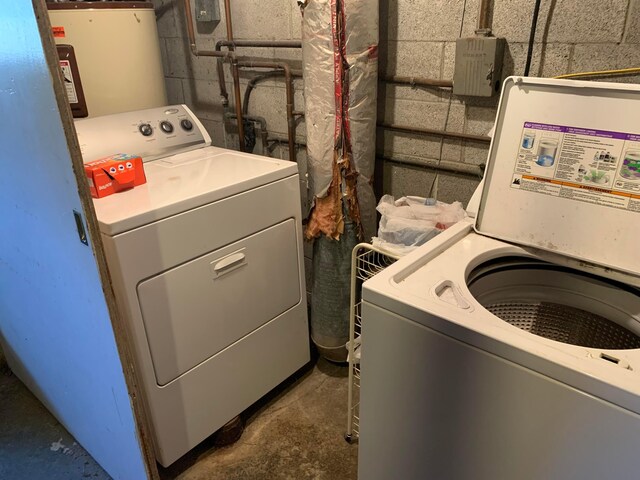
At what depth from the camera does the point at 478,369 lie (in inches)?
36.6

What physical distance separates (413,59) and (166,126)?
99 cm

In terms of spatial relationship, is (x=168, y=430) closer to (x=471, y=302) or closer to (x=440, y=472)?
(x=440, y=472)

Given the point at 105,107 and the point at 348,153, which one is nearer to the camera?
the point at 348,153

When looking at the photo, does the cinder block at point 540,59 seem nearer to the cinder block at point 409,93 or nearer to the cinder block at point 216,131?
the cinder block at point 409,93

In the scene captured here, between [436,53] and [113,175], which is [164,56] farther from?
[436,53]

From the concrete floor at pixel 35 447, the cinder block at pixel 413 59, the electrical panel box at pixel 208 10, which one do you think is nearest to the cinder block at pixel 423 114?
the cinder block at pixel 413 59

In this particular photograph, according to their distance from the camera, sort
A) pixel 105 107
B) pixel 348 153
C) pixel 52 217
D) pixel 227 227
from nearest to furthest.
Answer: pixel 52 217, pixel 227 227, pixel 348 153, pixel 105 107

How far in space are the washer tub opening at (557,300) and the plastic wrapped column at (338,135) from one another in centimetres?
68

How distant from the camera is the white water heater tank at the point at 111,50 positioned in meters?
1.84

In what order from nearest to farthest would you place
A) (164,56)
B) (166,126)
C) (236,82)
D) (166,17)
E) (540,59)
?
(540,59)
(166,126)
(236,82)
(166,17)
(164,56)

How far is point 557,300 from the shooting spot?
1.30m

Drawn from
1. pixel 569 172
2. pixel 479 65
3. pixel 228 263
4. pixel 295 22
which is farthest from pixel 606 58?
pixel 228 263

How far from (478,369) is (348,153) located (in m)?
1.02

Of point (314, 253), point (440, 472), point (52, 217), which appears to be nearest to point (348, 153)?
point (314, 253)
